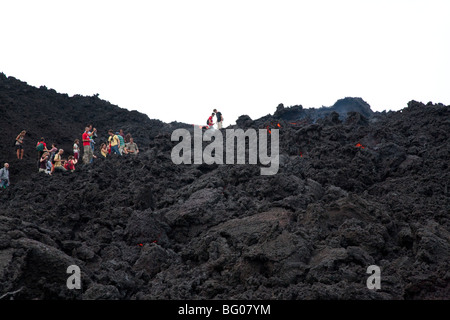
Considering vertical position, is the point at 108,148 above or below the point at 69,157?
above

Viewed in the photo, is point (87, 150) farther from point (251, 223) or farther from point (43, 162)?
point (251, 223)

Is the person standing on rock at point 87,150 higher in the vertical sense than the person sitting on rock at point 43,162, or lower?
higher

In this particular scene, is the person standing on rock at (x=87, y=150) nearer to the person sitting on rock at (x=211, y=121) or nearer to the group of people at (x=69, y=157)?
the group of people at (x=69, y=157)

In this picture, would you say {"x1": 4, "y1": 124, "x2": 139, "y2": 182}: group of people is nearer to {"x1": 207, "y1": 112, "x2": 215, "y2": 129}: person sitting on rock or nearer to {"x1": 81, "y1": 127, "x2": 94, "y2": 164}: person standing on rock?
{"x1": 81, "y1": 127, "x2": 94, "y2": 164}: person standing on rock

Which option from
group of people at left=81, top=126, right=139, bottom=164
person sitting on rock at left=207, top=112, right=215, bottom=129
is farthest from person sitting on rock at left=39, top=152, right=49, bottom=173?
person sitting on rock at left=207, top=112, right=215, bottom=129

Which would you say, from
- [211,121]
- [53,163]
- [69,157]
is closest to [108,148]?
[69,157]

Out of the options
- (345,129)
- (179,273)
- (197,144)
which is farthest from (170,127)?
(179,273)

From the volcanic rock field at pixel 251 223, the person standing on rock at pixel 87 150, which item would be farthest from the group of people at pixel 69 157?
the volcanic rock field at pixel 251 223

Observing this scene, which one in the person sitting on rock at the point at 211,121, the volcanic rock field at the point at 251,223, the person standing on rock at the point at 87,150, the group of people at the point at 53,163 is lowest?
the volcanic rock field at the point at 251,223

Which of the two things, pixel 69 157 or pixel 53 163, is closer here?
pixel 53 163

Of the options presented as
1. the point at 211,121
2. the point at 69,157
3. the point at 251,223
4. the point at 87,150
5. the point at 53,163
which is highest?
the point at 211,121

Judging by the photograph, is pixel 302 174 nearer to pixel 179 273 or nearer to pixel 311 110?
pixel 179 273

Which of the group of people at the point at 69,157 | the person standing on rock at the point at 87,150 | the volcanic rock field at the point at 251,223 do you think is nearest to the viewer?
the volcanic rock field at the point at 251,223

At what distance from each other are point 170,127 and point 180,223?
25302 mm
